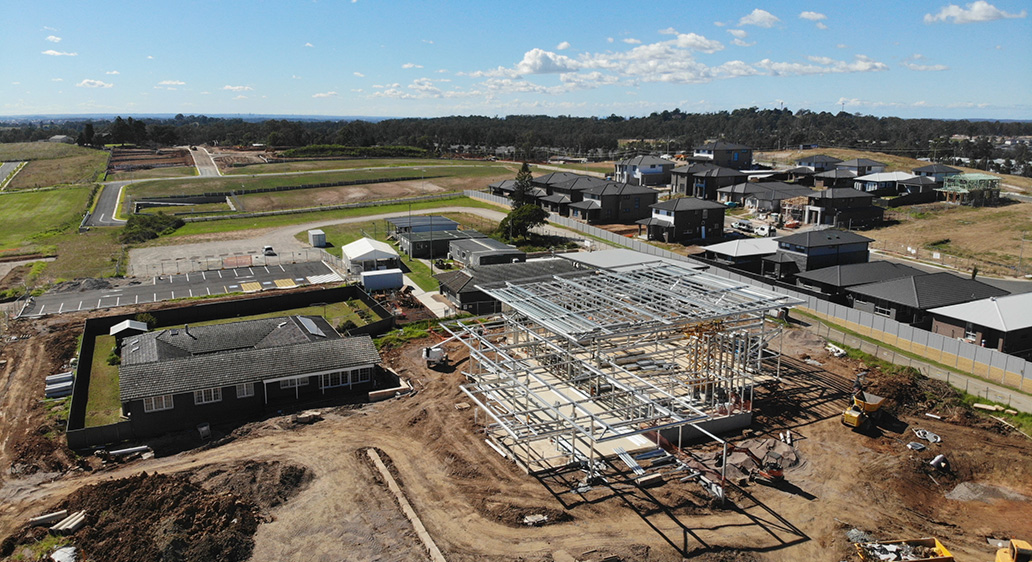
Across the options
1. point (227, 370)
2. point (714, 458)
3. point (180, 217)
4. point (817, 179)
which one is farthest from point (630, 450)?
point (817, 179)

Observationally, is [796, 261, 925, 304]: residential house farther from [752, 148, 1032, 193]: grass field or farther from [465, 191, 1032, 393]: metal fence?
[752, 148, 1032, 193]: grass field

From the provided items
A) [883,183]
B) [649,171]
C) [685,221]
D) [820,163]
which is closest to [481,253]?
[685,221]

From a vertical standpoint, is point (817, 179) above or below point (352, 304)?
above

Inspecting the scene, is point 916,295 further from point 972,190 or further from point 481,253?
point 972,190

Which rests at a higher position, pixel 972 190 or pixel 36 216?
pixel 972 190

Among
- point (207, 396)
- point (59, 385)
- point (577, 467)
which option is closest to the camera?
point (577, 467)

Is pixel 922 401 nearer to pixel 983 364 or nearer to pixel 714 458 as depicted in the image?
pixel 983 364
